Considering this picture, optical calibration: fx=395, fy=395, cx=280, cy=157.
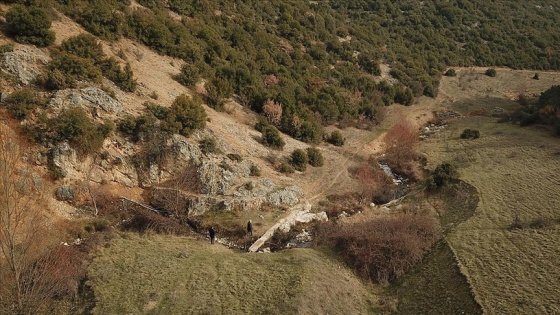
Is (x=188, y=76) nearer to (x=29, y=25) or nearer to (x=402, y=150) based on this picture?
(x=29, y=25)

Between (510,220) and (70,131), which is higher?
(510,220)

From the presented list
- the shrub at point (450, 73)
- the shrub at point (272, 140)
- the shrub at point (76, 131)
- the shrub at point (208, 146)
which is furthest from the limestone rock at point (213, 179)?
the shrub at point (450, 73)

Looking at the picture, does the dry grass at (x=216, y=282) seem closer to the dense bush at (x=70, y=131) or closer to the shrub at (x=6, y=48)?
the dense bush at (x=70, y=131)

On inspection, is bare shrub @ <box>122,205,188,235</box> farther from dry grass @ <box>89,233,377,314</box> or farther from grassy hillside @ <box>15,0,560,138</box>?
grassy hillside @ <box>15,0,560,138</box>

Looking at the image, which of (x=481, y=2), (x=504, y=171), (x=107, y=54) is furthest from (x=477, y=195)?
(x=481, y=2)

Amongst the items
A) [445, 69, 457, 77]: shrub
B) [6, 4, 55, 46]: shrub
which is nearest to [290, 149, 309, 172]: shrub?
[6, 4, 55, 46]: shrub

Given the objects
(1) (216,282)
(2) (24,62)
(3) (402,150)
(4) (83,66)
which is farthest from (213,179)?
(3) (402,150)

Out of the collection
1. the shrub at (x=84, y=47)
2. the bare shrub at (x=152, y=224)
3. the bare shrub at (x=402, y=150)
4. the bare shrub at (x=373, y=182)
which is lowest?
the bare shrub at (x=152, y=224)

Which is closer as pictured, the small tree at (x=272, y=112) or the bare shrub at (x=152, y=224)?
the bare shrub at (x=152, y=224)
